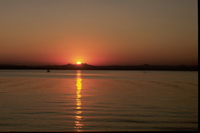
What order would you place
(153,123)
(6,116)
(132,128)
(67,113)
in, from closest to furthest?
(132,128), (153,123), (6,116), (67,113)

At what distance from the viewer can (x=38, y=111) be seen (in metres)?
15.9

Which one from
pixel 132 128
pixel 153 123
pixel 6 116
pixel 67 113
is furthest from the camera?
pixel 67 113

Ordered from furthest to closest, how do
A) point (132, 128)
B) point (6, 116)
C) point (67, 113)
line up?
point (67, 113), point (6, 116), point (132, 128)

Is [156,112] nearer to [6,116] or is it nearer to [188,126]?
[188,126]

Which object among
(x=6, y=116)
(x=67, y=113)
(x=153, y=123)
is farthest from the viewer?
(x=67, y=113)

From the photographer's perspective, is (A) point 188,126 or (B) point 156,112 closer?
(A) point 188,126

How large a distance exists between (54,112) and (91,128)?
14.4 feet

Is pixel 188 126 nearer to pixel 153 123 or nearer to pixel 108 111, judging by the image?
pixel 153 123

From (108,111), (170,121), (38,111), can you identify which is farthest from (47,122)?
(170,121)

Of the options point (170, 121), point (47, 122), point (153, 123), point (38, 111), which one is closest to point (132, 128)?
point (153, 123)

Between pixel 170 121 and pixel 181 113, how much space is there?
2.88 meters

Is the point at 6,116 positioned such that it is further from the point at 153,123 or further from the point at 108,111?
the point at 153,123

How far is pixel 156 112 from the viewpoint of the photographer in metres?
16.1

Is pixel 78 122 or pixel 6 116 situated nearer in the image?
pixel 78 122
